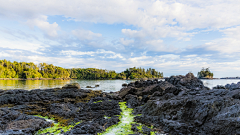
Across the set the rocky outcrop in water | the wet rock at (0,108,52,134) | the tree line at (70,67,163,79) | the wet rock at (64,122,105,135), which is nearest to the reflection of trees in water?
the wet rock at (0,108,52,134)

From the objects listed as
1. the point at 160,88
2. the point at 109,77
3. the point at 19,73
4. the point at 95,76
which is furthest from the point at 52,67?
the point at 160,88

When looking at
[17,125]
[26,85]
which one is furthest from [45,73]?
[17,125]

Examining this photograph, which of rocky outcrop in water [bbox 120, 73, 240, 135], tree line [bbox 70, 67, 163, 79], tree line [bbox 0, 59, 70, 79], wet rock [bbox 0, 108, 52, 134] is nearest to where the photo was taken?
rocky outcrop in water [bbox 120, 73, 240, 135]

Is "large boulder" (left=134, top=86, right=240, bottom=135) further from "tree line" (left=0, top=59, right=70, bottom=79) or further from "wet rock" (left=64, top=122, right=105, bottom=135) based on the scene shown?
"tree line" (left=0, top=59, right=70, bottom=79)

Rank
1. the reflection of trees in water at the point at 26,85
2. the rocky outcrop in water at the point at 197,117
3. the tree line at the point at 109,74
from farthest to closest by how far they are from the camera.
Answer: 1. the tree line at the point at 109,74
2. the reflection of trees in water at the point at 26,85
3. the rocky outcrop in water at the point at 197,117

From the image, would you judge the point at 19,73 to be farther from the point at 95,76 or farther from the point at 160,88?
the point at 160,88

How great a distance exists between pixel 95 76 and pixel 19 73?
74.7m

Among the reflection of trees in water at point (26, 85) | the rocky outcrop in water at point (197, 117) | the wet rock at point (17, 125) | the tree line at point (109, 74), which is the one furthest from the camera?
the tree line at point (109, 74)

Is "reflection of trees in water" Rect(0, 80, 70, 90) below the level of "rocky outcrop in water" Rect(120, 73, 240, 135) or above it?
below

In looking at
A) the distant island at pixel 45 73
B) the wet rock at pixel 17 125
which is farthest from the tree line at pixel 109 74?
the wet rock at pixel 17 125

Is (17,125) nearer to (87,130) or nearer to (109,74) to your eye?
(87,130)

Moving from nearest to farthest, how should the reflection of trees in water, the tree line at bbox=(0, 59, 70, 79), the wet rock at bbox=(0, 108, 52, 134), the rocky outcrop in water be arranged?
the rocky outcrop in water, the wet rock at bbox=(0, 108, 52, 134), the reflection of trees in water, the tree line at bbox=(0, 59, 70, 79)

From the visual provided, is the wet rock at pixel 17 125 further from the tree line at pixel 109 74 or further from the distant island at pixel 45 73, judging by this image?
the tree line at pixel 109 74

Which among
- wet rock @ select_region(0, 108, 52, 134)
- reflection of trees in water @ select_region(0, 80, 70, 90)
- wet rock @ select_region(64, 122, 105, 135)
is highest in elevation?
wet rock @ select_region(0, 108, 52, 134)
